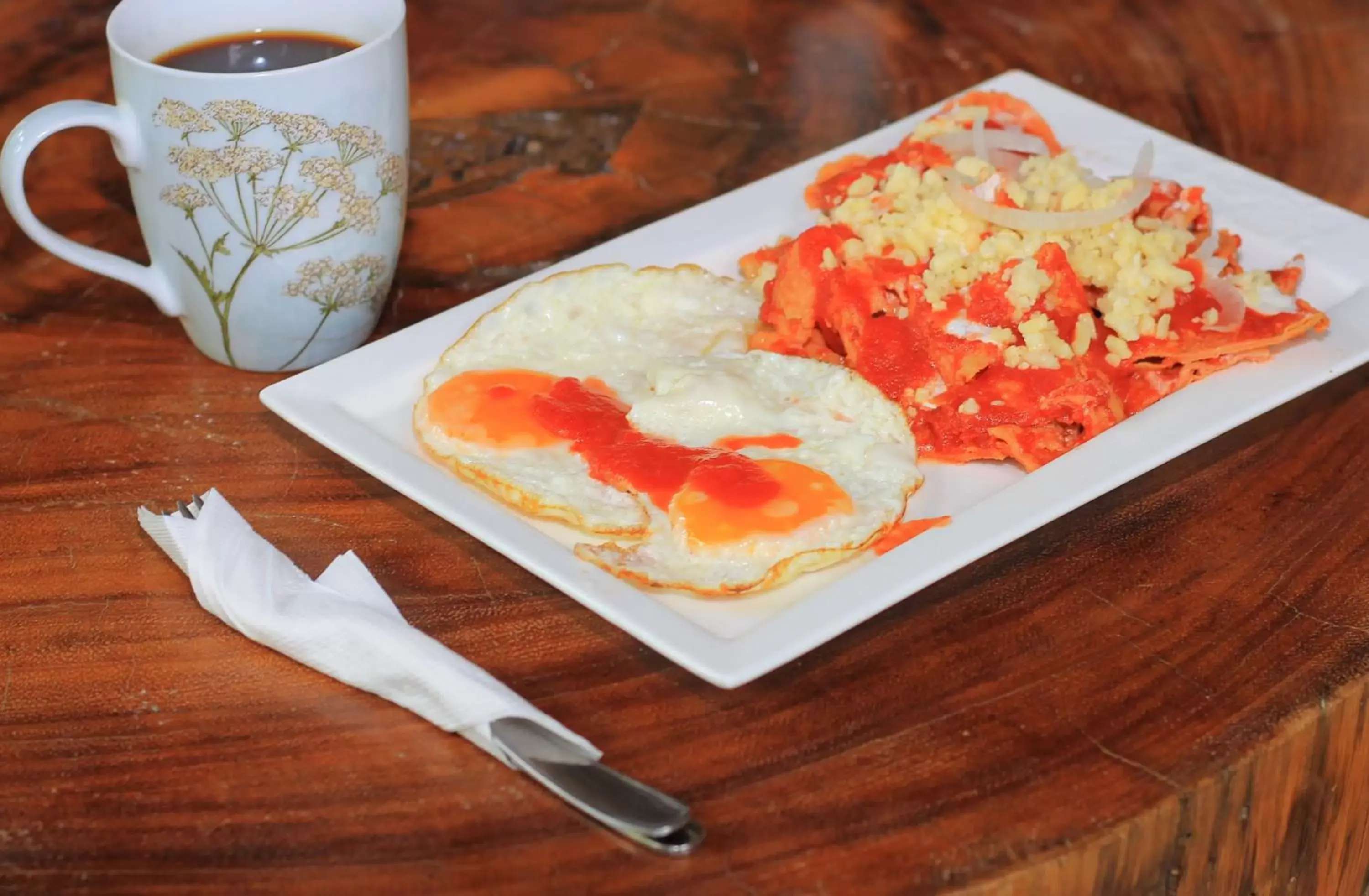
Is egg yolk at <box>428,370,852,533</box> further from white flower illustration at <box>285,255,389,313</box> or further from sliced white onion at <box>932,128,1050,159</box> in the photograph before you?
sliced white onion at <box>932,128,1050,159</box>

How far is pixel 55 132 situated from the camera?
1.92 meters

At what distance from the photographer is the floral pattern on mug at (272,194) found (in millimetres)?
1837

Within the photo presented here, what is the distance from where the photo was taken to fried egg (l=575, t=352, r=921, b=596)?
161 centimetres

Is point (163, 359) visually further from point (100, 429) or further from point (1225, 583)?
point (1225, 583)

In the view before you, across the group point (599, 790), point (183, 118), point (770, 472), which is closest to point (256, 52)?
point (183, 118)

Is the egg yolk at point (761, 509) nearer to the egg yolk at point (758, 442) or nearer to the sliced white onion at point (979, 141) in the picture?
the egg yolk at point (758, 442)

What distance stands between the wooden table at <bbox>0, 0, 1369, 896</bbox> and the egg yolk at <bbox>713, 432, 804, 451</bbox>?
0.76ft

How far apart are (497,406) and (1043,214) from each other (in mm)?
731

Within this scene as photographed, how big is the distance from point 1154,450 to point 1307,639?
10.1 inches

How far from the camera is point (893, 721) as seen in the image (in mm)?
1518

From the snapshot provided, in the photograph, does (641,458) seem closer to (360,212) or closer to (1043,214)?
(360,212)

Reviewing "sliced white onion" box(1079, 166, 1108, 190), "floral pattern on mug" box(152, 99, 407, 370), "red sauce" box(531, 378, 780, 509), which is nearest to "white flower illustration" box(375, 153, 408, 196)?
"floral pattern on mug" box(152, 99, 407, 370)

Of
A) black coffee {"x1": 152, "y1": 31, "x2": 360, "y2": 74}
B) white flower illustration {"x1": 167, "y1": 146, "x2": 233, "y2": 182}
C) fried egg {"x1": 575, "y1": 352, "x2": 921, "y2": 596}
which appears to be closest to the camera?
fried egg {"x1": 575, "y1": 352, "x2": 921, "y2": 596}

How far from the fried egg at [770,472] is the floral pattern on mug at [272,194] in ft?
1.43
